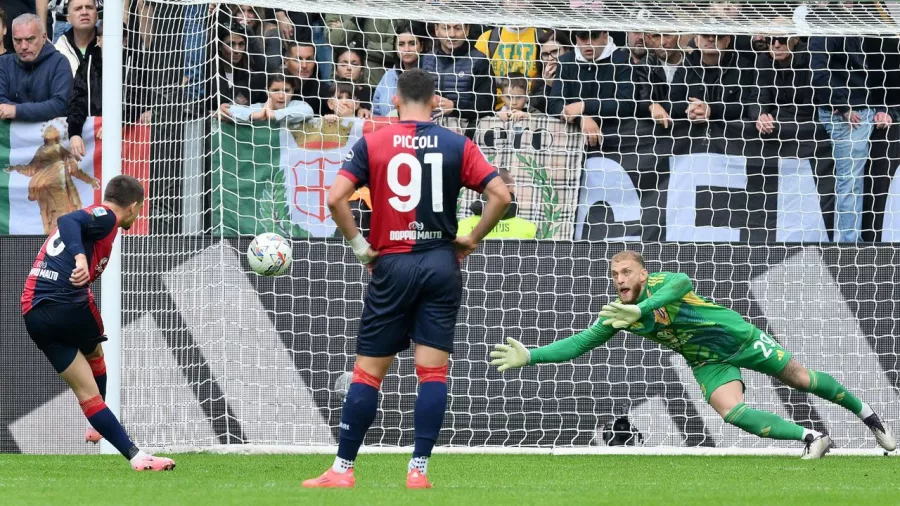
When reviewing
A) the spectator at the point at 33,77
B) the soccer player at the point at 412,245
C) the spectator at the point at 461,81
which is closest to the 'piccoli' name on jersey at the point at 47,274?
the soccer player at the point at 412,245

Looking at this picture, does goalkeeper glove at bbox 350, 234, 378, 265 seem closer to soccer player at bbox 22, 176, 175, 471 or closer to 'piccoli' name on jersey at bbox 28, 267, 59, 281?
soccer player at bbox 22, 176, 175, 471

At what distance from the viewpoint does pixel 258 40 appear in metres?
11.1

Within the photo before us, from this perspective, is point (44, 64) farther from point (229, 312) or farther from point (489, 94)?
point (489, 94)

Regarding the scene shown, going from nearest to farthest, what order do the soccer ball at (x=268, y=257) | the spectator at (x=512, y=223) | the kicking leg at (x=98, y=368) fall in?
1. the kicking leg at (x=98, y=368)
2. the soccer ball at (x=268, y=257)
3. the spectator at (x=512, y=223)

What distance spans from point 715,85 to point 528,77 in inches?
67.5

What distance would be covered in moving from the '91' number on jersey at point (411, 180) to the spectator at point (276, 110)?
15.2ft

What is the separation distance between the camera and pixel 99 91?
11148mm

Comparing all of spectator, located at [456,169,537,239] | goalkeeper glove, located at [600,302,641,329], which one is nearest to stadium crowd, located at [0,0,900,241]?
spectator, located at [456,169,537,239]

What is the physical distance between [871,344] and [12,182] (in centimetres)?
736

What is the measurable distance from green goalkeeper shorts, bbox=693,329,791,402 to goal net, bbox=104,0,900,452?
110 cm

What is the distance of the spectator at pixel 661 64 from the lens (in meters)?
11.3

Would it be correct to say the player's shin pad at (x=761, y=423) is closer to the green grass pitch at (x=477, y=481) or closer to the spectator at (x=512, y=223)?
the green grass pitch at (x=477, y=481)

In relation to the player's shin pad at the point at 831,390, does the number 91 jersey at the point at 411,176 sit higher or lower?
higher

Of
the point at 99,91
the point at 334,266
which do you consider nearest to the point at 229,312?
the point at 334,266
